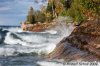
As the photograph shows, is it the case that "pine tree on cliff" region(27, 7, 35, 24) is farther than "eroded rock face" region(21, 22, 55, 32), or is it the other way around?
"pine tree on cliff" region(27, 7, 35, 24)

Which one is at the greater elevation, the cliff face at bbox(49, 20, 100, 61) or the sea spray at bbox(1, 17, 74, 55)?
the cliff face at bbox(49, 20, 100, 61)

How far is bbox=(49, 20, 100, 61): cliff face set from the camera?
22.9 meters

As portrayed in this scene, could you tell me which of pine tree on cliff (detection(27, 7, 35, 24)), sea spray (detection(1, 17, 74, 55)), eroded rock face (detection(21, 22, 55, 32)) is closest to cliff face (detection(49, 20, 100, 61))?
sea spray (detection(1, 17, 74, 55))

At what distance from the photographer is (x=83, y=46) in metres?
26.1

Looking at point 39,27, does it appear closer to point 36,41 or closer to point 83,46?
point 36,41

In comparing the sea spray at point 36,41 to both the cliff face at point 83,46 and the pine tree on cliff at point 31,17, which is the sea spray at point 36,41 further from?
the pine tree on cliff at point 31,17

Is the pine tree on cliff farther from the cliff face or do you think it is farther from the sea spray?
the cliff face

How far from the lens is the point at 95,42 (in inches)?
1016

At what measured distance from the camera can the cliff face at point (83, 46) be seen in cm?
2288

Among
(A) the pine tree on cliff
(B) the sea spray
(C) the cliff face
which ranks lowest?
(A) the pine tree on cliff

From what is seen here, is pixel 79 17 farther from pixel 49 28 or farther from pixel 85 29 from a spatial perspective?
pixel 49 28

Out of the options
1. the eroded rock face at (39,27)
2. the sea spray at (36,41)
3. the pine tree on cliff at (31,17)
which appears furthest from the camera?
the pine tree on cliff at (31,17)

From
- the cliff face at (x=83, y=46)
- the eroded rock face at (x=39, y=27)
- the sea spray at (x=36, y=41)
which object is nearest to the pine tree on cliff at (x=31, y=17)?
the eroded rock face at (x=39, y=27)

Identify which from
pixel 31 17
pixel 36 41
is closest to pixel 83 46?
pixel 36 41
